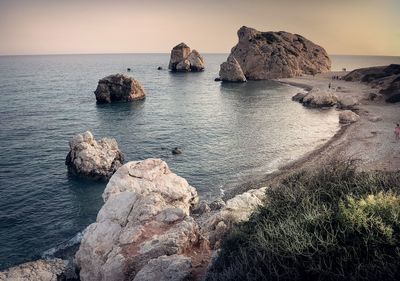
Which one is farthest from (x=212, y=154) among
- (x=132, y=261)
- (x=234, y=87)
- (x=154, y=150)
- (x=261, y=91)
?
(x=234, y=87)

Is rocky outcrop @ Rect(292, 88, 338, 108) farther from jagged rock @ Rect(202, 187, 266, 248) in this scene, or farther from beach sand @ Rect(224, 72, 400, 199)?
jagged rock @ Rect(202, 187, 266, 248)

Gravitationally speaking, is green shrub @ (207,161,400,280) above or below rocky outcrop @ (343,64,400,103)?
below

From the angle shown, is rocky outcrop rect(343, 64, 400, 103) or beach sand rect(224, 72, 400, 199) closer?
beach sand rect(224, 72, 400, 199)

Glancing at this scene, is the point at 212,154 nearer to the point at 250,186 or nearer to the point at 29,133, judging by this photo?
the point at 250,186

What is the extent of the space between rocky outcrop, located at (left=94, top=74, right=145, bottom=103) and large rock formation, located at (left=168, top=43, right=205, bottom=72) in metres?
81.1

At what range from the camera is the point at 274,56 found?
12188 centimetres

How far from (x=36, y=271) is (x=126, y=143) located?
89.9ft

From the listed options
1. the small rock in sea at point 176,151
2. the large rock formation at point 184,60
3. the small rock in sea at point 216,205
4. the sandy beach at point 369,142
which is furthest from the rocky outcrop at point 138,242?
the large rock formation at point 184,60

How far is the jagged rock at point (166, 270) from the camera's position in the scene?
12.1m

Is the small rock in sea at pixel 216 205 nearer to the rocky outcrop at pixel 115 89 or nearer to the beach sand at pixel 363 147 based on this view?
the beach sand at pixel 363 147

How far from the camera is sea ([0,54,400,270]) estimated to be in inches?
1006

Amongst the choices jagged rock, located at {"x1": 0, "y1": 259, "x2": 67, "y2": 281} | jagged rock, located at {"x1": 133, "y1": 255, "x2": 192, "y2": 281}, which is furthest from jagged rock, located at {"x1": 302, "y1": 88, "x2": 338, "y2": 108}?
jagged rock, located at {"x1": 133, "y1": 255, "x2": 192, "y2": 281}

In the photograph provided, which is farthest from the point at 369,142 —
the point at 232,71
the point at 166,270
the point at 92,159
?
the point at 232,71

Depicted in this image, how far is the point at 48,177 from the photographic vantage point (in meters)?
33.4
